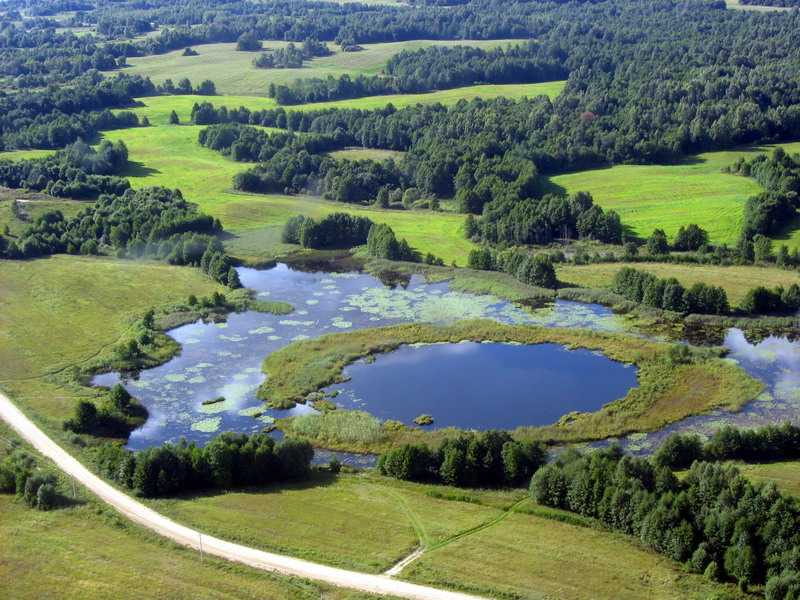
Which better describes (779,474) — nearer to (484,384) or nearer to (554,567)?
(554,567)

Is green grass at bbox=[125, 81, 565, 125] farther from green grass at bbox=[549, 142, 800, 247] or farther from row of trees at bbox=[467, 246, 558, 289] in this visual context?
row of trees at bbox=[467, 246, 558, 289]

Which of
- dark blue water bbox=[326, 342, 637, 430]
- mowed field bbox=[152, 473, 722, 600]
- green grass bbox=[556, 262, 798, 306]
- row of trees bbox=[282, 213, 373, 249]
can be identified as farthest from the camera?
row of trees bbox=[282, 213, 373, 249]

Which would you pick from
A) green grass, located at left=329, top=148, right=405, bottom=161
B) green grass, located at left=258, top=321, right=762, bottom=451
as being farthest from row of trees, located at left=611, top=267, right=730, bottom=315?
green grass, located at left=329, top=148, right=405, bottom=161

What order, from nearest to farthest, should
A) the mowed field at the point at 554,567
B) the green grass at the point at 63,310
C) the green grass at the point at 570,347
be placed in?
the mowed field at the point at 554,567 → the green grass at the point at 570,347 → the green grass at the point at 63,310

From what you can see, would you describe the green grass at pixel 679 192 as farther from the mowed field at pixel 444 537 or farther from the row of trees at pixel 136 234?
the mowed field at pixel 444 537

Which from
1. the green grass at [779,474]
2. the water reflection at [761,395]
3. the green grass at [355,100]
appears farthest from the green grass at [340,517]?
the green grass at [355,100]

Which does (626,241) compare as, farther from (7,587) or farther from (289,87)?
(289,87)
